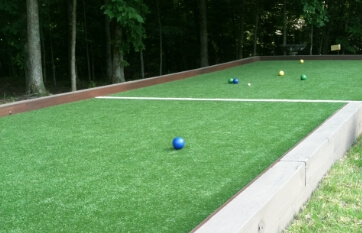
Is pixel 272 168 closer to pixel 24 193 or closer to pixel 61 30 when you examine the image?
pixel 24 193

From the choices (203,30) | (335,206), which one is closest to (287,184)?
(335,206)

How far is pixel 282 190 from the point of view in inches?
98.0

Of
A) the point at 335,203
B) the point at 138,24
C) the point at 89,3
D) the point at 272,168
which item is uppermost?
the point at 89,3

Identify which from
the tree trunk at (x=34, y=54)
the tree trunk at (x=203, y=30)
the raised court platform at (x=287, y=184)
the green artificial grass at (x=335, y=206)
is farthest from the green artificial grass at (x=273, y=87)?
the tree trunk at (x=203, y=30)

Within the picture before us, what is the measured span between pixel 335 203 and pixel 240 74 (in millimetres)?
8384

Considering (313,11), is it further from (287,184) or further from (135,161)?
(287,184)

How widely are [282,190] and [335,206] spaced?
0.51 meters

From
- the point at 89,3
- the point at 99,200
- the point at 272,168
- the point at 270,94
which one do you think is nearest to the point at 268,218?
the point at 272,168

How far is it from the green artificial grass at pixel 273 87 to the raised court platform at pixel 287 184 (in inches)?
90.7

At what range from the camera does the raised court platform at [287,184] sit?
212 cm

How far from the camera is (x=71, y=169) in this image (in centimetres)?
349

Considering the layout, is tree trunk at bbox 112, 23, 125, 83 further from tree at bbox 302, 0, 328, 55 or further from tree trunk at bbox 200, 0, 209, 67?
tree at bbox 302, 0, 328, 55

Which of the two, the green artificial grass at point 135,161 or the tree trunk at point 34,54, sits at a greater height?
the tree trunk at point 34,54

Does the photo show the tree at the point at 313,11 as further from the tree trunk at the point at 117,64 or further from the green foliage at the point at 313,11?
the tree trunk at the point at 117,64
